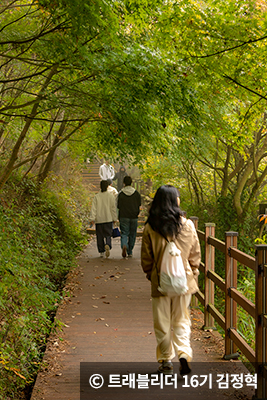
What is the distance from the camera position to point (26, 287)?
5418 mm

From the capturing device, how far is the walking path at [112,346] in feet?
12.8

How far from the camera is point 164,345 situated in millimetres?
4094

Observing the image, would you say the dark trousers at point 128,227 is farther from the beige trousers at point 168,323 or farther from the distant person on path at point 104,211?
the beige trousers at point 168,323

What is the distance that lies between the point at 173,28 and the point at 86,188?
47.6 feet

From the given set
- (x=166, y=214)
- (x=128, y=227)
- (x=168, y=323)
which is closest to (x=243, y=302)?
(x=168, y=323)

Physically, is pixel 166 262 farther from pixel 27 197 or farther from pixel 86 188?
pixel 86 188

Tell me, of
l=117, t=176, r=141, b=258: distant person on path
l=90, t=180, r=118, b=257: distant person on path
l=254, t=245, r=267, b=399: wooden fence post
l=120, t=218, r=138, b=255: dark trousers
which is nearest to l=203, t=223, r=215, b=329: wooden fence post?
l=254, t=245, r=267, b=399: wooden fence post

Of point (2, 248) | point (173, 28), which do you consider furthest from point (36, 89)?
point (2, 248)

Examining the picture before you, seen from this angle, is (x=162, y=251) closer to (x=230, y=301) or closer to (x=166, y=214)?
(x=166, y=214)

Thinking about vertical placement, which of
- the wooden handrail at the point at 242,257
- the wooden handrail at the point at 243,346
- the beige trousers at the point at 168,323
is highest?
the wooden handrail at the point at 242,257

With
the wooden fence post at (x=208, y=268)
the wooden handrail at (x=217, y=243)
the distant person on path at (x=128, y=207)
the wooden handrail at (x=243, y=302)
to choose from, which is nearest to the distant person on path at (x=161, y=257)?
the wooden handrail at (x=243, y=302)

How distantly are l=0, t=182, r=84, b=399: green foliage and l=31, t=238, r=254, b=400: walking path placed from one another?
25 centimetres

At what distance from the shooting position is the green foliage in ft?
14.7

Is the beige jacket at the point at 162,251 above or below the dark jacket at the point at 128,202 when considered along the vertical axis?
below
